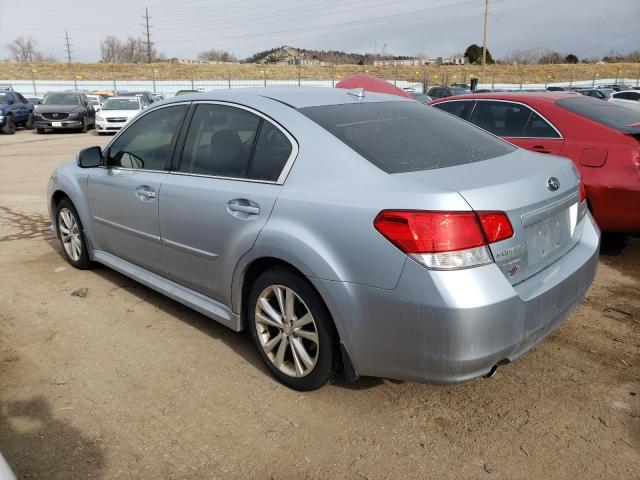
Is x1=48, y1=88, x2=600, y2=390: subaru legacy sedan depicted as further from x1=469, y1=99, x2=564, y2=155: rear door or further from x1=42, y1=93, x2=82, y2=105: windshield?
x1=42, y1=93, x2=82, y2=105: windshield

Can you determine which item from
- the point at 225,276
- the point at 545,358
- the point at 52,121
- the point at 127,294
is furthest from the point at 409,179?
the point at 52,121

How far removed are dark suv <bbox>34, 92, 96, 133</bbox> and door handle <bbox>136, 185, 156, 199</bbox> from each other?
19289 millimetres

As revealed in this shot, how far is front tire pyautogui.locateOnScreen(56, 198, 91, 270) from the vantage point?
4883 mm

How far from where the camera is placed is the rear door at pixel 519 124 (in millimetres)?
5246

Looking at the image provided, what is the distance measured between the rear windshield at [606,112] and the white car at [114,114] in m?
17.2

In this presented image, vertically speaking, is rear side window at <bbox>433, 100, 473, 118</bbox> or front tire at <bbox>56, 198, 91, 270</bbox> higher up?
rear side window at <bbox>433, 100, 473, 118</bbox>

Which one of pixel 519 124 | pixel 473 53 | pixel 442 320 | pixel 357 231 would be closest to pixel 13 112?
pixel 519 124

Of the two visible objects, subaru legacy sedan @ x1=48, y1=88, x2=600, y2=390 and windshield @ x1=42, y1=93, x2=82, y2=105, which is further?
windshield @ x1=42, y1=93, x2=82, y2=105

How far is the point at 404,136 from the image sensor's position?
3.05 meters

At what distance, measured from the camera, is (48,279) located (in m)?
4.93

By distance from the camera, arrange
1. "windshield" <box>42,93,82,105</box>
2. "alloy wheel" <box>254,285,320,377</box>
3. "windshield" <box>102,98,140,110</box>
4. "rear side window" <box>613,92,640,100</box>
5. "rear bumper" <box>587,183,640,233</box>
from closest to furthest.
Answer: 1. "alloy wheel" <box>254,285,320,377</box>
2. "rear bumper" <box>587,183,640,233</box>
3. "windshield" <box>102,98,140,110</box>
4. "windshield" <box>42,93,82,105</box>
5. "rear side window" <box>613,92,640,100</box>

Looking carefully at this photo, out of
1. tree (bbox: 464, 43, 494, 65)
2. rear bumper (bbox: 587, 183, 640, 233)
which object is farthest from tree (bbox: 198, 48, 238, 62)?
rear bumper (bbox: 587, 183, 640, 233)

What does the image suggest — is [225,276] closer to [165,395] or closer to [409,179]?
[165,395]

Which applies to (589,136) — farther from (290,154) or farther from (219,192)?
(219,192)
